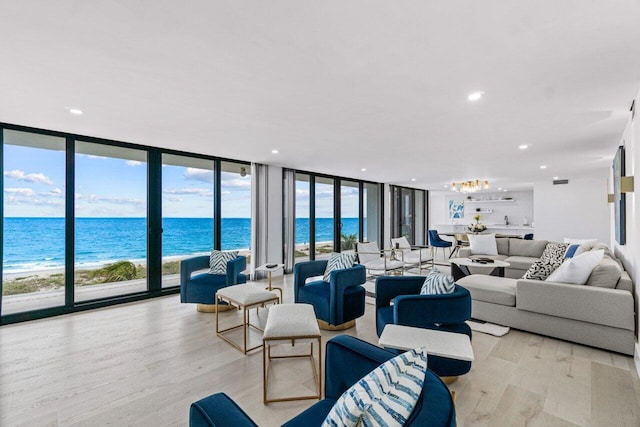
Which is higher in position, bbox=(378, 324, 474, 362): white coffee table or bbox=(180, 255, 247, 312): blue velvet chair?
bbox=(378, 324, 474, 362): white coffee table

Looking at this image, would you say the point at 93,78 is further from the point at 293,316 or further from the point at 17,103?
the point at 293,316

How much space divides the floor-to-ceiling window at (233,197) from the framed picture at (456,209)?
9.70 metres

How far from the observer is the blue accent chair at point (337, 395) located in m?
0.88

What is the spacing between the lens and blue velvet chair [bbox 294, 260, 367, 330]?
3250mm

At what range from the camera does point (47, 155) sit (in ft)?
13.5

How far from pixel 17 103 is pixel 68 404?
2.86 metres

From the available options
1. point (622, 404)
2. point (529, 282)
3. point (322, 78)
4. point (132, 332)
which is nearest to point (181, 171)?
point (132, 332)

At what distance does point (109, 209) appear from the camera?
4.83 m

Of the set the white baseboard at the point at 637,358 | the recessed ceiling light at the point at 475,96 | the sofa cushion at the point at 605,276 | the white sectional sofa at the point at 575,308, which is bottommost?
the white baseboard at the point at 637,358

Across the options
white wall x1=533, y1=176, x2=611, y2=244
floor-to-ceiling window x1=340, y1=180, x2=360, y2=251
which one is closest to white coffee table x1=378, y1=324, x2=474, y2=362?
floor-to-ceiling window x1=340, y1=180, x2=360, y2=251

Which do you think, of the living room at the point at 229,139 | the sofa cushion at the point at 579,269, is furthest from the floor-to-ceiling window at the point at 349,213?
the sofa cushion at the point at 579,269

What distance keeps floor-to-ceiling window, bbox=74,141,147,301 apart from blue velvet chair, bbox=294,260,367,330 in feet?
9.41

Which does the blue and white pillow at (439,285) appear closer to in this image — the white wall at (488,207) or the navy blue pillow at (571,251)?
the navy blue pillow at (571,251)

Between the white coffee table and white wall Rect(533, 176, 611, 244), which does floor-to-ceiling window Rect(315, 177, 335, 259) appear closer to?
the white coffee table
